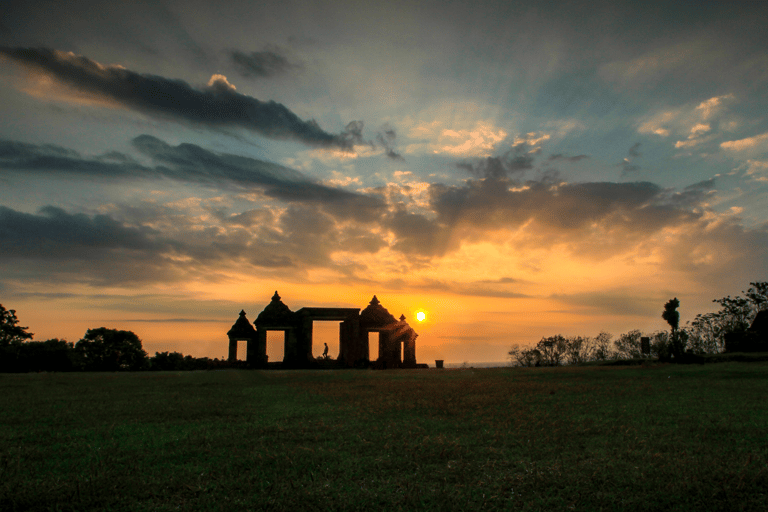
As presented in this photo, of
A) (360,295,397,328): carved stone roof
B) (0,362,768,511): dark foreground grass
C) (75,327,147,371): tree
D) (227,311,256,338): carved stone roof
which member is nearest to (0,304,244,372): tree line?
(75,327,147,371): tree

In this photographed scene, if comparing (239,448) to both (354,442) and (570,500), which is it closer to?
(354,442)

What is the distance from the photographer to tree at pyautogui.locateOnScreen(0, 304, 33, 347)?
54.3 m

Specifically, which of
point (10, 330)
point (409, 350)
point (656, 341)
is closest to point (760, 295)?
point (656, 341)

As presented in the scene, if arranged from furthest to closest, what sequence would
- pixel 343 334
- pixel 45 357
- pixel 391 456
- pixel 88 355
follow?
1. pixel 88 355
2. pixel 45 357
3. pixel 343 334
4. pixel 391 456

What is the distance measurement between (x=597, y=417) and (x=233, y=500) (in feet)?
26.7

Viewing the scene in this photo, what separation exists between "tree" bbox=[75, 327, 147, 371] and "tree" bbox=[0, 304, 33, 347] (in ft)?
35.8

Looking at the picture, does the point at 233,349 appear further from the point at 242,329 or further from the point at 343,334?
the point at 343,334

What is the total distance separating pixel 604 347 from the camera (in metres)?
67.1

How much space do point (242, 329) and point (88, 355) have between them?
19848mm

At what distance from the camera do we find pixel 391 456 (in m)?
6.73

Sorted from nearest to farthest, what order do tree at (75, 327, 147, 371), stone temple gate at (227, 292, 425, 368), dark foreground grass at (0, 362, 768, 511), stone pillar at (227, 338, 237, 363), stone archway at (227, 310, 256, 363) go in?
dark foreground grass at (0, 362, 768, 511)
stone temple gate at (227, 292, 425, 368)
stone pillar at (227, 338, 237, 363)
stone archway at (227, 310, 256, 363)
tree at (75, 327, 147, 371)

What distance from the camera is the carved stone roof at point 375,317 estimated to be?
4194cm

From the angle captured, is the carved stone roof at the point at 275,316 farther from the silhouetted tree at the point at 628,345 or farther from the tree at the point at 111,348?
the silhouetted tree at the point at 628,345

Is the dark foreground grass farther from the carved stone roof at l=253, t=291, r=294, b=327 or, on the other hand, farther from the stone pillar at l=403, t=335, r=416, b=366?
the stone pillar at l=403, t=335, r=416, b=366
